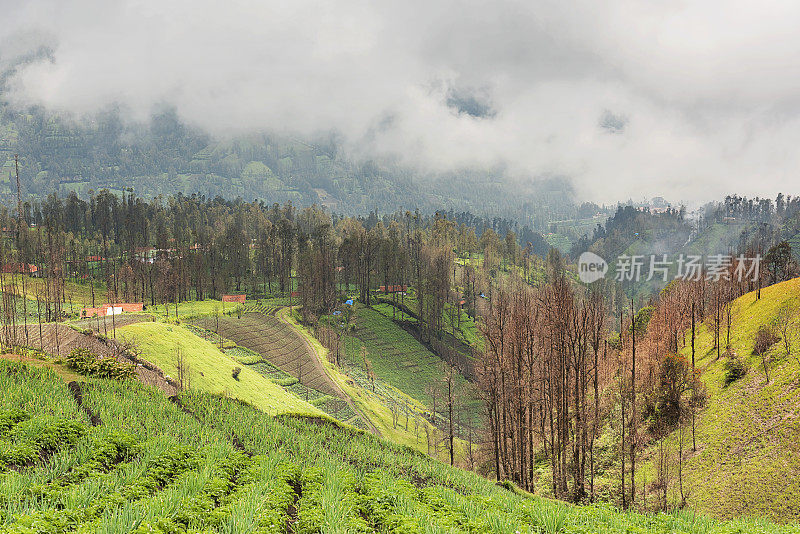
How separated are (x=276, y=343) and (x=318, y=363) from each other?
12.3m

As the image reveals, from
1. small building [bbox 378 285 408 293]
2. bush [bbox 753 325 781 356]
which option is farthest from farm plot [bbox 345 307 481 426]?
bush [bbox 753 325 781 356]

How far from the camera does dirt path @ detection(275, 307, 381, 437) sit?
58.8 metres

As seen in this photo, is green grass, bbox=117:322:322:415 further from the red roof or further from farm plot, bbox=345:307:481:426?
the red roof

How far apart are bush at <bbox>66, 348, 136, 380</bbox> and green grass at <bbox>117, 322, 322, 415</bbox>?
15468 millimetres

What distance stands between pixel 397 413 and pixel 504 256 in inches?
5082

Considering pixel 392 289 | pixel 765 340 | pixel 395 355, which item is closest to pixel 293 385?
pixel 395 355

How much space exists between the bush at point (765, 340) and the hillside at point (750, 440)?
0.42 meters

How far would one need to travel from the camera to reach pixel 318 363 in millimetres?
76312

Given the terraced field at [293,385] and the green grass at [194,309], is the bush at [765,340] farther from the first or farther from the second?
the green grass at [194,309]

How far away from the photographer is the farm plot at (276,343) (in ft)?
232

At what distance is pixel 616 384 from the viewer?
49.7m

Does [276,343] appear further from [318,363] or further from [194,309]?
[194,309]

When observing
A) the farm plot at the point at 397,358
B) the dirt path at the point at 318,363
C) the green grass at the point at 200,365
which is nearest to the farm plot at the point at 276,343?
the dirt path at the point at 318,363

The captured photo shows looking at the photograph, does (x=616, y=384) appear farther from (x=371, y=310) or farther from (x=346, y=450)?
(x=371, y=310)
